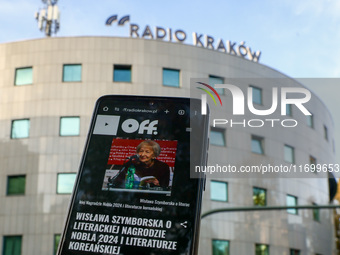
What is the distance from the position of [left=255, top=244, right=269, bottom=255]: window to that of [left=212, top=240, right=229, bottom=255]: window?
212cm

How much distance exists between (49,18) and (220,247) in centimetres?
1836

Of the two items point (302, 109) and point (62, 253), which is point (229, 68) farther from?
point (62, 253)

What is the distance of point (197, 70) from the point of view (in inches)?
1340

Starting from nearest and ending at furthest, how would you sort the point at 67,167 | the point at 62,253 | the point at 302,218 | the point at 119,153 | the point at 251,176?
the point at 62,253 < the point at 119,153 < the point at 67,167 < the point at 251,176 < the point at 302,218

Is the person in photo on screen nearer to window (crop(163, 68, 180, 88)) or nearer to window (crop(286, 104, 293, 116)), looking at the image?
window (crop(163, 68, 180, 88))

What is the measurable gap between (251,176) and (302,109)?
24.7 ft

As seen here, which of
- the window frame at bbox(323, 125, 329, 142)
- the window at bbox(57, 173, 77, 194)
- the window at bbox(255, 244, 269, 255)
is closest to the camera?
the window at bbox(57, 173, 77, 194)

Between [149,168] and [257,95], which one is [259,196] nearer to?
[257,95]

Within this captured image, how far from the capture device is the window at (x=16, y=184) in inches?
1218

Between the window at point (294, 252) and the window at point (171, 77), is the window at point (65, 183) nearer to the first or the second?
the window at point (171, 77)

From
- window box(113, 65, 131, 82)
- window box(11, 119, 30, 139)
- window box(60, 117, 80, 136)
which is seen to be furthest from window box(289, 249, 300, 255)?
window box(11, 119, 30, 139)

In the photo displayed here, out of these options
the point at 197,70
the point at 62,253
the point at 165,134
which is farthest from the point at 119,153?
the point at 197,70

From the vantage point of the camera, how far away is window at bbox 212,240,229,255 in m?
30.9

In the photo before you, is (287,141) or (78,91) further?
(287,141)
